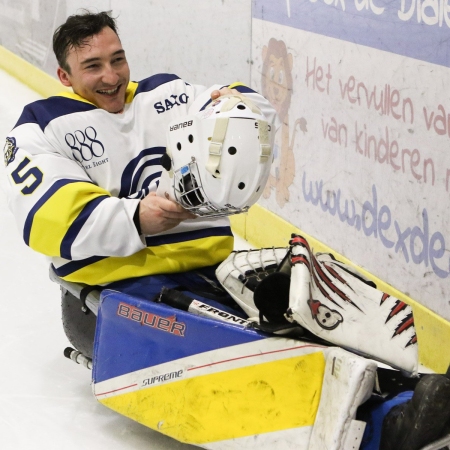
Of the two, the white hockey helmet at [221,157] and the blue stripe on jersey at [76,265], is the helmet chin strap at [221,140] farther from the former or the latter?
the blue stripe on jersey at [76,265]

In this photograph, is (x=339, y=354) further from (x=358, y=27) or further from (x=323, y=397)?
(x=358, y=27)

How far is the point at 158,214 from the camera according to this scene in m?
2.01

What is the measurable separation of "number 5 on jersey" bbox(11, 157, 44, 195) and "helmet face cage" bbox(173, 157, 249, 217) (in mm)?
313

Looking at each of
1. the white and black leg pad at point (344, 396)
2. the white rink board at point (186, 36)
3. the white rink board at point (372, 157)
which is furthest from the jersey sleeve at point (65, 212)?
the white rink board at point (186, 36)

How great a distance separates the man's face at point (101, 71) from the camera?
2.24m

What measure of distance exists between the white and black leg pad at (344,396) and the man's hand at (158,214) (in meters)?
0.52

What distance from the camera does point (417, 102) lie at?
8.23ft

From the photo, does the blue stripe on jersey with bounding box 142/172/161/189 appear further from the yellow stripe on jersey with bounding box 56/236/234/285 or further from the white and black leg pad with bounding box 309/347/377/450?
the white and black leg pad with bounding box 309/347/377/450

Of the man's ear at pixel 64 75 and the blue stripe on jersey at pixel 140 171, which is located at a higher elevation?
the man's ear at pixel 64 75

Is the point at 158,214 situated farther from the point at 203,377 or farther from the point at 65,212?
the point at 203,377

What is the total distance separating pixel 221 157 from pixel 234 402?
19.6 inches

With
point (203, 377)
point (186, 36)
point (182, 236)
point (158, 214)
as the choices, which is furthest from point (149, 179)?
point (186, 36)

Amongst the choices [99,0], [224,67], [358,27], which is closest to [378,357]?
[358,27]

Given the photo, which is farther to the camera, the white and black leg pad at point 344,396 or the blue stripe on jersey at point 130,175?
the blue stripe on jersey at point 130,175
